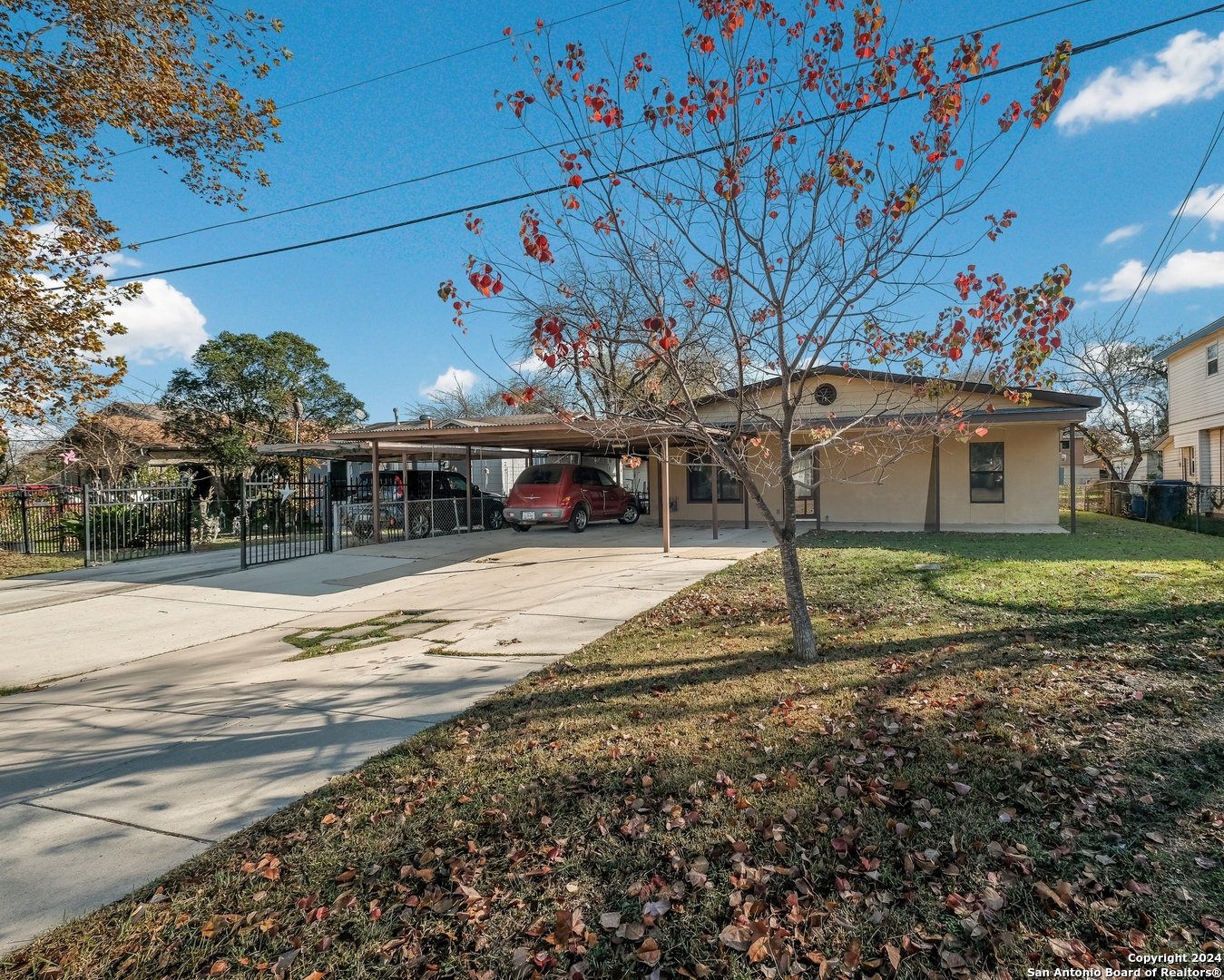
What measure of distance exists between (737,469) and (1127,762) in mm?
3114

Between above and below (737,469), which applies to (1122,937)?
below

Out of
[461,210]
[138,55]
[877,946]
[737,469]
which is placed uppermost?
[138,55]

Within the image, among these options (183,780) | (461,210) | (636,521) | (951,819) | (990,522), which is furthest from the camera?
(636,521)

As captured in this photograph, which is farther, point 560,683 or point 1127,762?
point 560,683

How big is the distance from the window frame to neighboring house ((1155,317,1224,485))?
898 cm

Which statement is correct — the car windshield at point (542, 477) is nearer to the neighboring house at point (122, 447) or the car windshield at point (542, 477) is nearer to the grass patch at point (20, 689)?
the grass patch at point (20, 689)

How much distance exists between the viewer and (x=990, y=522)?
16.8m

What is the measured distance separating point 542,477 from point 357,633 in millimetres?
9801

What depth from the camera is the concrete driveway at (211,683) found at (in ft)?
10.7

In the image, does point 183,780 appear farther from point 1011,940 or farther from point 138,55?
point 138,55

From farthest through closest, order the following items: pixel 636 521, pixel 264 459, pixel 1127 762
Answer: pixel 264 459 → pixel 636 521 → pixel 1127 762

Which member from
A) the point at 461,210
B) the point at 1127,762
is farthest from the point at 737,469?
the point at 461,210

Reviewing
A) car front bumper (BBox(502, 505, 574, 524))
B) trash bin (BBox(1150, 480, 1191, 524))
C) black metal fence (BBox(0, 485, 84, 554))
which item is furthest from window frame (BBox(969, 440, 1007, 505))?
black metal fence (BBox(0, 485, 84, 554))

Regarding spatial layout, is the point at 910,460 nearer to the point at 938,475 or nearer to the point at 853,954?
the point at 938,475
